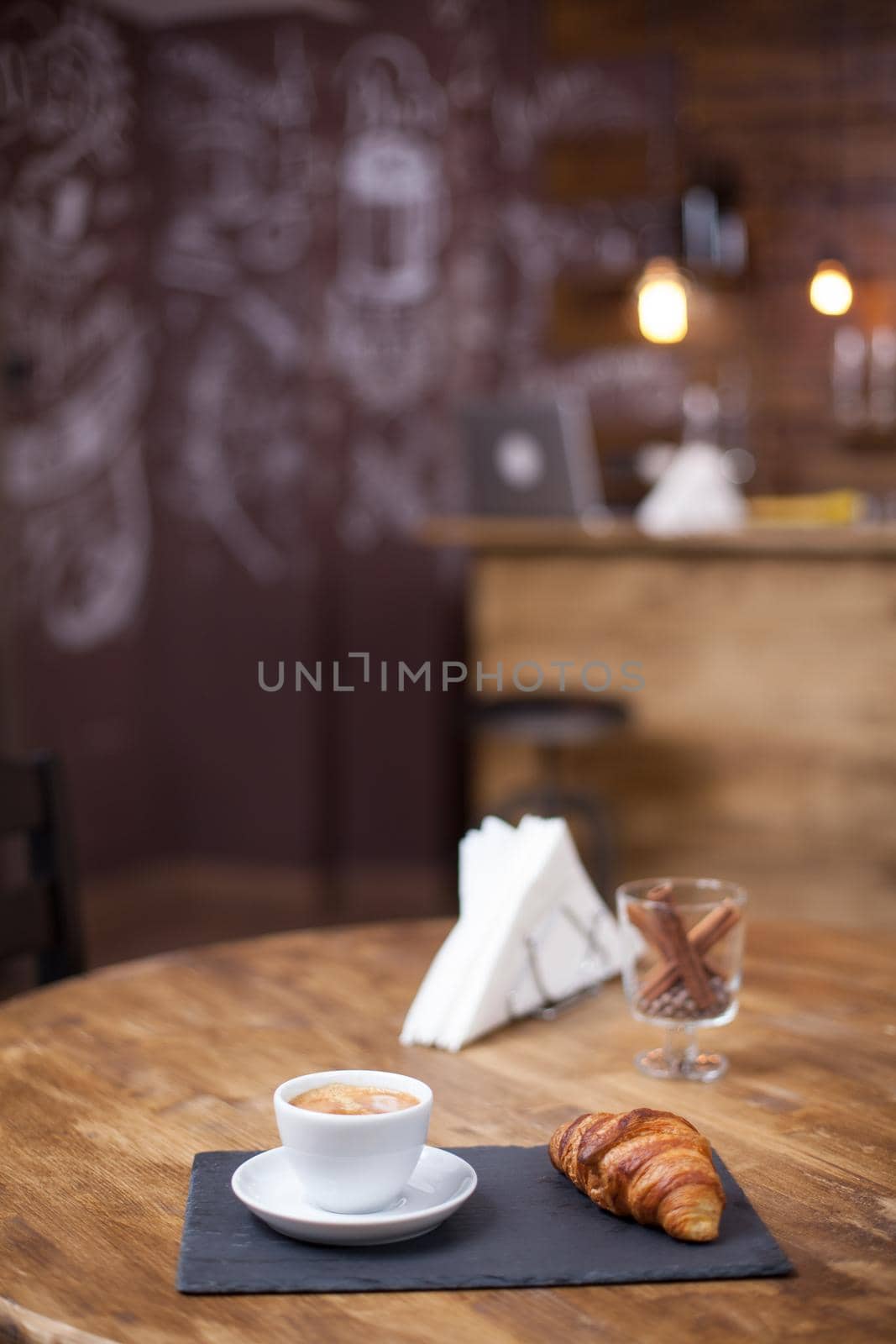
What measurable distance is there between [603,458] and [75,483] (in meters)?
1.73

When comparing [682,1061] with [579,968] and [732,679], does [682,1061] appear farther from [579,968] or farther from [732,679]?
[732,679]

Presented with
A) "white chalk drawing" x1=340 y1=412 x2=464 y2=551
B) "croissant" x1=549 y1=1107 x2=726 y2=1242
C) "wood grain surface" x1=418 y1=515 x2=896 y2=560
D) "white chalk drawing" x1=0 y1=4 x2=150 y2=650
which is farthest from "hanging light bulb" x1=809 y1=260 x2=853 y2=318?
"croissant" x1=549 y1=1107 x2=726 y2=1242

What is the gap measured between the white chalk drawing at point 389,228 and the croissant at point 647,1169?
3.80 metres

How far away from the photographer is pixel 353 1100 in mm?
961

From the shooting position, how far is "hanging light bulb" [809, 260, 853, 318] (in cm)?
291

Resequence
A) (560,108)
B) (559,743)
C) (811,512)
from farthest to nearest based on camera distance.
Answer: (560,108)
(811,512)
(559,743)

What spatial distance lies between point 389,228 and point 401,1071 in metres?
3.73

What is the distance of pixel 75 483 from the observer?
169 inches

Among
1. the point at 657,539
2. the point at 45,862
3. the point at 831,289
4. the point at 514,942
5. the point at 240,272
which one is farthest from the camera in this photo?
the point at 240,272

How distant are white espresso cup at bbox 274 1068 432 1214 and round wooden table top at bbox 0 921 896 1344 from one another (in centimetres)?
8

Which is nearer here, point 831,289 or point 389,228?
point 831,289

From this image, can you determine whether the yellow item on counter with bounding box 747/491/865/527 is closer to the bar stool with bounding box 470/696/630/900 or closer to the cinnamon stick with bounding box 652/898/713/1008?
the bar stool with bounding box 470/696/630/900

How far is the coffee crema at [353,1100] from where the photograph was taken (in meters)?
0.95

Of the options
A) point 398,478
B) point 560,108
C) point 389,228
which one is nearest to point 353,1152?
point 398,478
